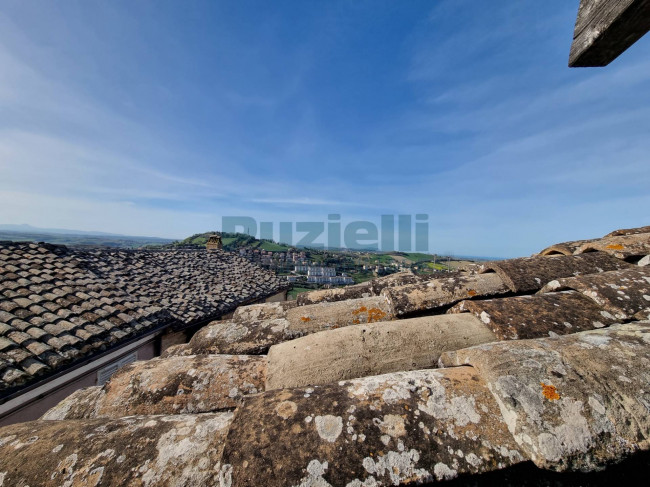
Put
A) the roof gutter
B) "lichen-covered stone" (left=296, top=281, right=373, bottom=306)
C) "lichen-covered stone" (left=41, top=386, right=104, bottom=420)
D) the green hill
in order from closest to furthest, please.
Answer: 1. "lichen-covered stone" (left=41, top=386, right=104, bottom=420)
2. "lichen-covered stone" (left=296, top=281, right=373, bottom=306)
3. the roof gutter
4. the green hill

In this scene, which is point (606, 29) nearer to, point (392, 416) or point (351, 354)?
point (392, 416)

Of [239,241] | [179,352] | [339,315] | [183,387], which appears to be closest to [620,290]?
[339,315]

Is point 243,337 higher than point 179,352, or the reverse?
point 243,337

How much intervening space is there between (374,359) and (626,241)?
4065 millimetres

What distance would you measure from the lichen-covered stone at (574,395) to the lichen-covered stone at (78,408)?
8.79 feet

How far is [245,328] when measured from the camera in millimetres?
2885

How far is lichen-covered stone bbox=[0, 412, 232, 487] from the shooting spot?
1216mm

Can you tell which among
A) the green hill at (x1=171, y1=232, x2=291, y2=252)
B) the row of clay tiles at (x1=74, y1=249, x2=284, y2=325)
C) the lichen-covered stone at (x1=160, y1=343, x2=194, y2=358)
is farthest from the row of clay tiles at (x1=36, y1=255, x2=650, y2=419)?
the green hill at (x1=171, y1=232, x2=291, y2=252)

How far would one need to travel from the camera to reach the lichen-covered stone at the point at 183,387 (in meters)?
1.87

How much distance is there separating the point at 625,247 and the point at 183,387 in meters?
5.14

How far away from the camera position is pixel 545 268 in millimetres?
3070

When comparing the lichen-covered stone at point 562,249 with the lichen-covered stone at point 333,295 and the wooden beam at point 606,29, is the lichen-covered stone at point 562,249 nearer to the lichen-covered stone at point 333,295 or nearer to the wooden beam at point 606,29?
the lichen-covered stone at point 333,295

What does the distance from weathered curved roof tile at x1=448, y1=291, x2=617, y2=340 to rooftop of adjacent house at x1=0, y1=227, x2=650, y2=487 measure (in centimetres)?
1

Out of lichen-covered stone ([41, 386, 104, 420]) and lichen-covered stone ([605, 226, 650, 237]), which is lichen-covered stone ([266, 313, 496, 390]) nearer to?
lichen-covered stone ([41, 386, 104, 420])
